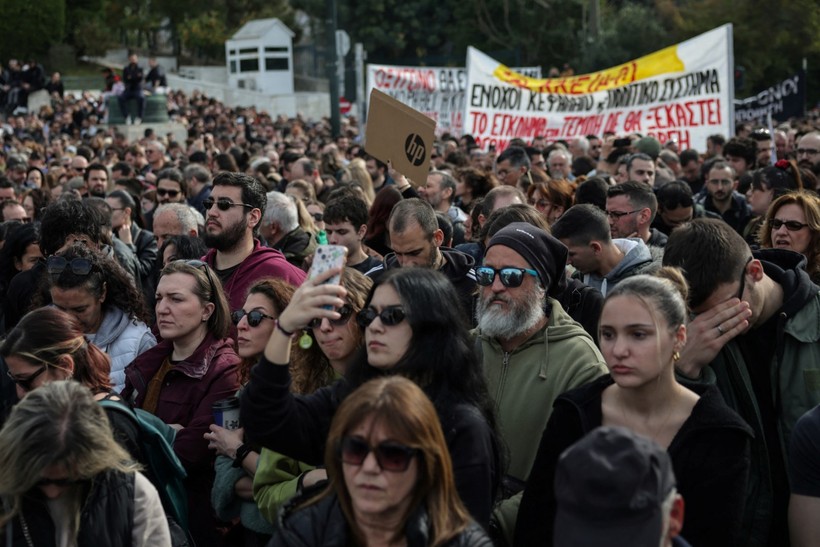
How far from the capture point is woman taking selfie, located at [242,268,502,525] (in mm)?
3428

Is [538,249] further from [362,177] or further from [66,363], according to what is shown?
[362,177]

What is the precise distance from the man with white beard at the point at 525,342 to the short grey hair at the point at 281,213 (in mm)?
3643

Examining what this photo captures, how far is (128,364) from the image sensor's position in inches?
217

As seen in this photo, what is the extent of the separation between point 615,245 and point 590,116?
10933mm

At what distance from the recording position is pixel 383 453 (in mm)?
2959

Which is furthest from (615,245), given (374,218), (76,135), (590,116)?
(76,135)

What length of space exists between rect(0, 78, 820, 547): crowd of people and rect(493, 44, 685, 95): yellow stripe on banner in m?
10.0

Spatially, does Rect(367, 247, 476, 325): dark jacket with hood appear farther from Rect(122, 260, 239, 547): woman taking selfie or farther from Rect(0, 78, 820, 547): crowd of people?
Rect(122, 260, 239, 547): woman taking selfie

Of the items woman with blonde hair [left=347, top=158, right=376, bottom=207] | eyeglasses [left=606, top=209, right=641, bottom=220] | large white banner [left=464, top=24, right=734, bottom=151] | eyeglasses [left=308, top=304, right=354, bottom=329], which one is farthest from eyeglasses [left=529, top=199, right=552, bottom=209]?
large white banner [left=464, top=24, right=734, bottom=151]

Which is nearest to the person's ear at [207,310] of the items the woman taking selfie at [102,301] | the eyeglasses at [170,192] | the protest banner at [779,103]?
the woman taking selfie at [102,301]

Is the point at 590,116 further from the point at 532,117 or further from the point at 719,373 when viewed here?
the point at 719,373

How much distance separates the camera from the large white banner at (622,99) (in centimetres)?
1534

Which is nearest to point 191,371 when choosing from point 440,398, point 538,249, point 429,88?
point 538,249

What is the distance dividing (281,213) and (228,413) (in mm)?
3566
